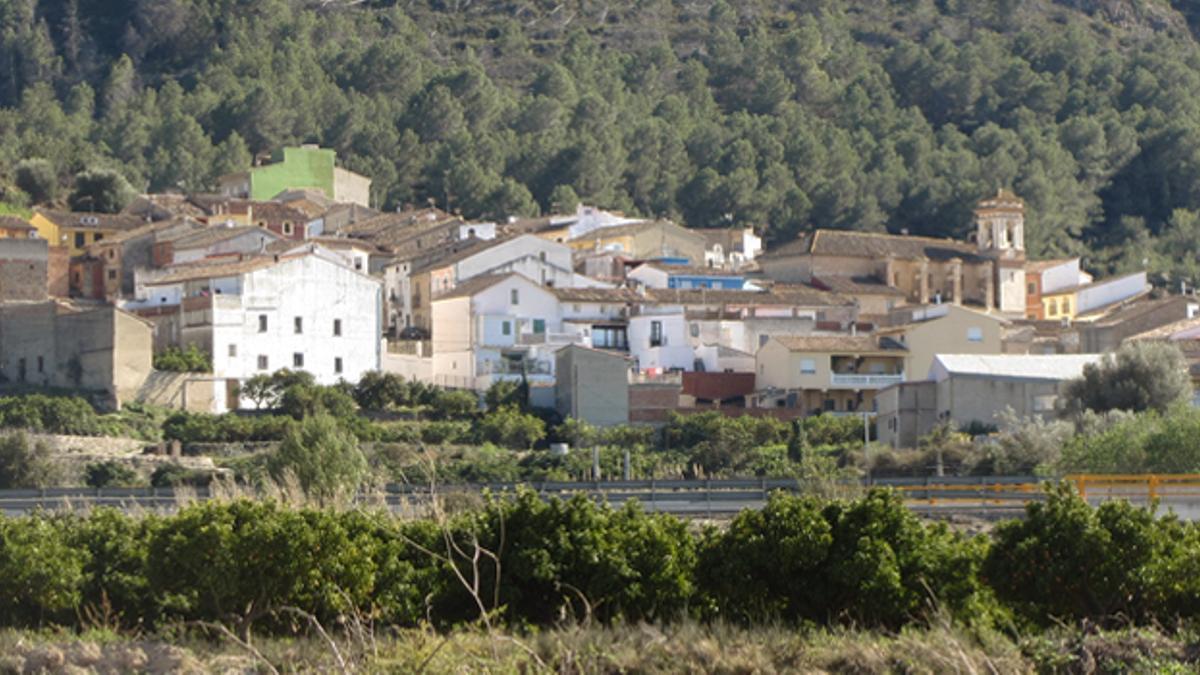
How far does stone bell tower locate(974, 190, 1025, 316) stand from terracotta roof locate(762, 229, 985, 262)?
30.1 inches

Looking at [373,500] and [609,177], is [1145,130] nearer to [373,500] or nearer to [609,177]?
[609,177]

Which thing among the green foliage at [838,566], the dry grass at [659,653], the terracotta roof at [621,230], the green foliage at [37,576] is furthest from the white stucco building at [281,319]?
the dry grass at [659,653]

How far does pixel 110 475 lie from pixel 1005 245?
43779 mm

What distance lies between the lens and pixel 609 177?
99.2m

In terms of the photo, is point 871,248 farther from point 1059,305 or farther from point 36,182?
point 36,182

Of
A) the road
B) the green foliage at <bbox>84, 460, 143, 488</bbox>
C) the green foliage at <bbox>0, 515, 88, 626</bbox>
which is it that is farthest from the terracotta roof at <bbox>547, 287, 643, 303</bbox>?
the green foliage at <bbox>0, 515, 88, 626</bbox>

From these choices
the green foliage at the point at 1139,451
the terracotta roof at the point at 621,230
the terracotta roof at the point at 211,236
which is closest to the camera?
the green foliage at the point at 1139,451

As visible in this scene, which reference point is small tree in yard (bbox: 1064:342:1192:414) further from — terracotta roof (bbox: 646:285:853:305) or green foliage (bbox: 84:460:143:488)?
green foliage (bbox: 84:460:143:488)

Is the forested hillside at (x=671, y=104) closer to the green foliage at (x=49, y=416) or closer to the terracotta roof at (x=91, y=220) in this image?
the terracotta roof at (x=91, y=220)

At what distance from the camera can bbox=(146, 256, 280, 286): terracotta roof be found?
64.9m

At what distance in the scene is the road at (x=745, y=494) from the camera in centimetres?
3384

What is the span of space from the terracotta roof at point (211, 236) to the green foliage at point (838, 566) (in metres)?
49.8

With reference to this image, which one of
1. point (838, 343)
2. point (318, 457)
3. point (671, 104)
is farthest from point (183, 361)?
point (671, 104)

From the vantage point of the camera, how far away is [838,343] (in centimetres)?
6444
